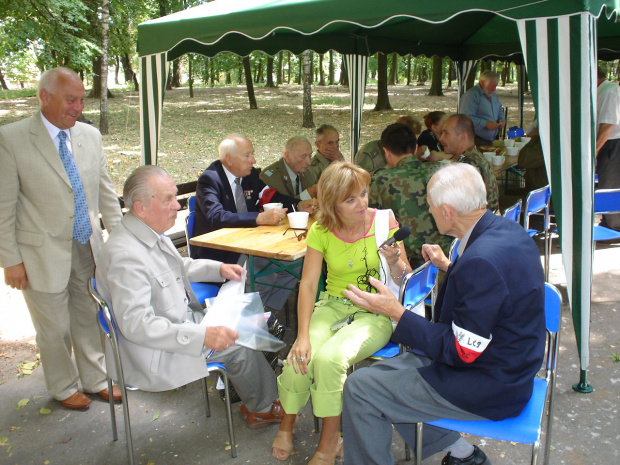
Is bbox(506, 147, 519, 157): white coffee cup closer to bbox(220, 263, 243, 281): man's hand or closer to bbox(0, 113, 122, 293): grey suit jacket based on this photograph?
bbox(220, 263, 243, 281): man's hand

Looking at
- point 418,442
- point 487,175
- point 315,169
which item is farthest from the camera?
point 315,169

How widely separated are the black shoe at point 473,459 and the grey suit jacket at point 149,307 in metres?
1.20

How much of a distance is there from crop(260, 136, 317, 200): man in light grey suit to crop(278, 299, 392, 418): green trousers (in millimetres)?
1932

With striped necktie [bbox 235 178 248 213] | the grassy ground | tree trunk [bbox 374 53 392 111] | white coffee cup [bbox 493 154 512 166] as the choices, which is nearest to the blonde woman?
striped necktie [bbox 235 178 248 213]

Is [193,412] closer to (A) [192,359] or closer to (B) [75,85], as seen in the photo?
(A) [192,359]

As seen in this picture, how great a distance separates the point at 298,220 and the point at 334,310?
2.95ft

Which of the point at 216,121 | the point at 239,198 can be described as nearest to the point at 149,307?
the point at 239,198

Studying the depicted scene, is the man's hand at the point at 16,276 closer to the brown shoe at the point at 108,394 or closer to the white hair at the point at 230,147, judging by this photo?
the brown shoe at the point at 108,394

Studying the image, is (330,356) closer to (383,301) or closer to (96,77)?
(383,301)

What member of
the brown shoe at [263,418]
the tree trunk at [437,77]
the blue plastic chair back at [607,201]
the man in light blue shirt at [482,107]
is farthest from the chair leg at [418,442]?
the tree trunk at [437,77]

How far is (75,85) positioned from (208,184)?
3.86ft

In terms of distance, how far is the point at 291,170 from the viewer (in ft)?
14.9

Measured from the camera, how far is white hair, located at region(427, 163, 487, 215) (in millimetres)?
1934

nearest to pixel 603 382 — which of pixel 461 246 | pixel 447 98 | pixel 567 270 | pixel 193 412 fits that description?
pixel 567 270
